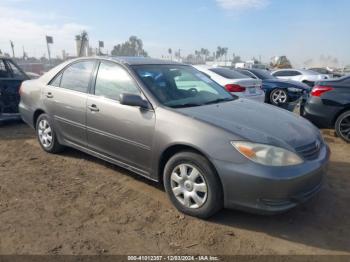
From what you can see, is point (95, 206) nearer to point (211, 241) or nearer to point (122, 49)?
point (211, 241)

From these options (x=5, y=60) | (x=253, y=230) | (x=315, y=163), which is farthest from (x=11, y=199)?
(x=5, y=60)

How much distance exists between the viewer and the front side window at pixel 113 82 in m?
4.07

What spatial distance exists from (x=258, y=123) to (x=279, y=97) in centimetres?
798

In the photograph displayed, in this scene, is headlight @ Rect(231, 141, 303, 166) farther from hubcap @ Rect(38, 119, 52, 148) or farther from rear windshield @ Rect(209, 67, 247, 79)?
rear windshield @ Rect(209, 67, 247, 79)

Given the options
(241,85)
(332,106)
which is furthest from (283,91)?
(332,106)

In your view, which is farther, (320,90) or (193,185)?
(320,90)

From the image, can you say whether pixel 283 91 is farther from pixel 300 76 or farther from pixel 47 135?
pixel 300 76

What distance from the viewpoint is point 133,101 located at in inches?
147

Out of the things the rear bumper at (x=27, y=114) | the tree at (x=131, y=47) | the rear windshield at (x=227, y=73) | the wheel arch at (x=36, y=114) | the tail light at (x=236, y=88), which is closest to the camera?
the wheel arch at (x=36, y=114)

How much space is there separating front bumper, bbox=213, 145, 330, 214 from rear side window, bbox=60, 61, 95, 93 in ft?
7.87

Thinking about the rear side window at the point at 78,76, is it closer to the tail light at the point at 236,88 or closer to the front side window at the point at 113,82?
the front side window at the point at 113,82

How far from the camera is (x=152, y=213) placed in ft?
11.8

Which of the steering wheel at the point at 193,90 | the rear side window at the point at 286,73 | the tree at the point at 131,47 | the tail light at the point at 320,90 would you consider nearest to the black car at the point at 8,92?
the steering wheel at the point at 193,90

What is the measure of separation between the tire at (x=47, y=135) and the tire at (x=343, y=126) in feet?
16.6
